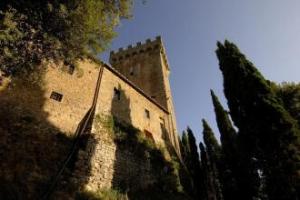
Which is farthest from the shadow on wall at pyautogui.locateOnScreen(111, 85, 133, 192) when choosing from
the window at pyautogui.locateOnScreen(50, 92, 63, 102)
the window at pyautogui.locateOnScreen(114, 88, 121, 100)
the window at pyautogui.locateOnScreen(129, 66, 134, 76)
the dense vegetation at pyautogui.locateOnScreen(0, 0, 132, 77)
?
the window at pyautogui.locateOnScreen(129, 66, 134, 76)

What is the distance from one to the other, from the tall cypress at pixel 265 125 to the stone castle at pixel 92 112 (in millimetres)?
6550

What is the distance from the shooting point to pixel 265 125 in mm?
9438

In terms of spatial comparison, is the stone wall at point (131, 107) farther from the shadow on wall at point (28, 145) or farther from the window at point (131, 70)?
the window at point (131, 70)

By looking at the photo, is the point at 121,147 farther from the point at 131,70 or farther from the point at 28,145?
the point at 131,70

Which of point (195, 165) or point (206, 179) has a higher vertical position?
point (195, 165)

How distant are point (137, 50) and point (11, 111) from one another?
20.8 m

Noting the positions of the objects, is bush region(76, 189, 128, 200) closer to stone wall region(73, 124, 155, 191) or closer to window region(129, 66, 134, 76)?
stone wall region(73, 124, 155, 191)

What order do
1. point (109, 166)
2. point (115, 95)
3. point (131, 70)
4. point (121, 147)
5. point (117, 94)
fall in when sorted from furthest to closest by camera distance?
1. point (131, 70)
2. point (117, 94)
3. point (115, 95)
4. point (121, 147)
5. point (109, 166)

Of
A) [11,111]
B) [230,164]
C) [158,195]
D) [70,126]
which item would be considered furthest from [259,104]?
[11,111]

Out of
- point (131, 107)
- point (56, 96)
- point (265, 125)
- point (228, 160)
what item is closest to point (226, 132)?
point (228, 160)

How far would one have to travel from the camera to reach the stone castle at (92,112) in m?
10.1

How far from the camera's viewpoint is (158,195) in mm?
11992

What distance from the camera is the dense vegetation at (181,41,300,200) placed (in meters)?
8.44

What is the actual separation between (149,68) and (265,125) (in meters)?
18.4
